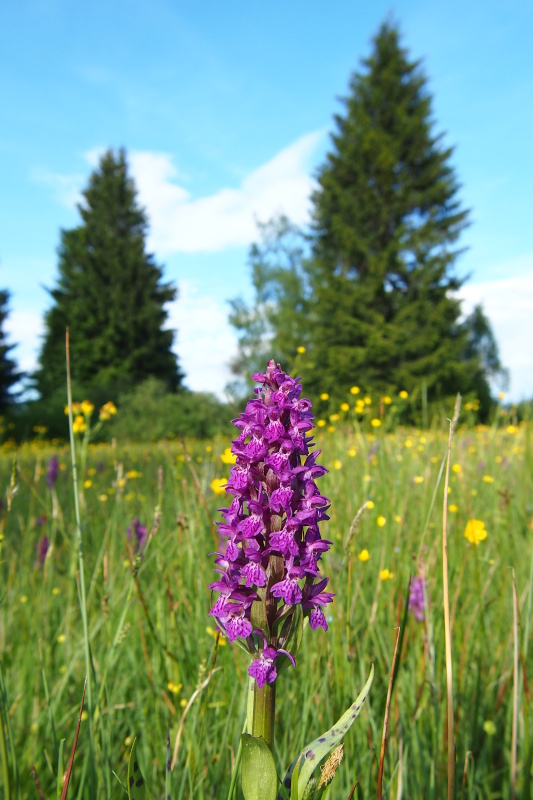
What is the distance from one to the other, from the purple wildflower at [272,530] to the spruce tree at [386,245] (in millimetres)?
24248

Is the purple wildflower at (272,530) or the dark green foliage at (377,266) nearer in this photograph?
the purple wildflower at (272,530)

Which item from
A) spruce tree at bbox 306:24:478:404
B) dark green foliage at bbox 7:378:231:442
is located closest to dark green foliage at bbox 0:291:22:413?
dark green foliage at bbox 7:378:231:442

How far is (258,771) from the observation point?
71 centimetres

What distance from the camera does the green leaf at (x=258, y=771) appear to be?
2.31 feet

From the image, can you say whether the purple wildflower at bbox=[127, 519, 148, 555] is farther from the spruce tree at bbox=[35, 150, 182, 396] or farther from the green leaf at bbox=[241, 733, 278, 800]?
the spruce tree at bbox=[35, 150, 182, 396]

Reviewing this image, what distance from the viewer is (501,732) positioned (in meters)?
1.83

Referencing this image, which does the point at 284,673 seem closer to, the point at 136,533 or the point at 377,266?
the point at 136,533

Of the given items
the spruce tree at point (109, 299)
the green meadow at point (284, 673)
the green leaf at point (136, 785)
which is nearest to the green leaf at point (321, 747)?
the green leaf at point (136, 785)

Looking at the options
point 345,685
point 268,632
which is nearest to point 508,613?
point 345,685

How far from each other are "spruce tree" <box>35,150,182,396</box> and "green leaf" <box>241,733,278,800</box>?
3319 centimetres

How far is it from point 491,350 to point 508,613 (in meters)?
52.7

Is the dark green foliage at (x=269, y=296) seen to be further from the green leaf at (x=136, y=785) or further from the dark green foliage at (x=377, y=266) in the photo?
the green leaf at (x=136, y=785)

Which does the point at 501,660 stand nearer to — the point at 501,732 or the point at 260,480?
the point at 501,732

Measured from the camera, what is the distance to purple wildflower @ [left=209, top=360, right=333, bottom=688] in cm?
82
